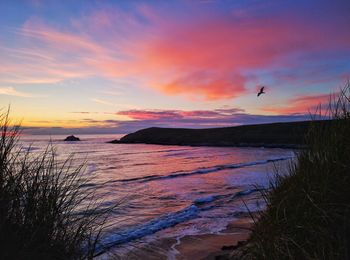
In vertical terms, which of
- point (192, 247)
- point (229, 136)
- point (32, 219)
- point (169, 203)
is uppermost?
point (229, 136)

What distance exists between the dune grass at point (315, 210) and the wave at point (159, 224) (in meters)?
4.04

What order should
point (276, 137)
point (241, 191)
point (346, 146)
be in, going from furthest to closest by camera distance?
point (276, 137) < point (241, 191) < point (346, 146)

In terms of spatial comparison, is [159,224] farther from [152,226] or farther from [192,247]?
[192,247]

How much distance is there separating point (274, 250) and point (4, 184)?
2924 millimetres

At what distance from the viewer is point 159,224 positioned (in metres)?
10.6

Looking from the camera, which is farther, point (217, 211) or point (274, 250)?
point (217, 211)

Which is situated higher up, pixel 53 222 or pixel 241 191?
pixel 53 222

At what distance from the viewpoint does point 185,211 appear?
12570 millimetres

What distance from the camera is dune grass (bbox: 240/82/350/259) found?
3615mm

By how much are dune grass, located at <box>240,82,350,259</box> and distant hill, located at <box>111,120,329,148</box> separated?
57.6 m

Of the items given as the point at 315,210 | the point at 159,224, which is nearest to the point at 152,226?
the point at 159,224

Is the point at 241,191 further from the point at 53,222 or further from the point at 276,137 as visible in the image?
the point at 276,137

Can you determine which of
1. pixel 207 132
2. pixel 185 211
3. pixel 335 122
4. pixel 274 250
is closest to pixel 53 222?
pixel 274 250

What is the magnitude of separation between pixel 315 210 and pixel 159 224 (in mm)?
7250
